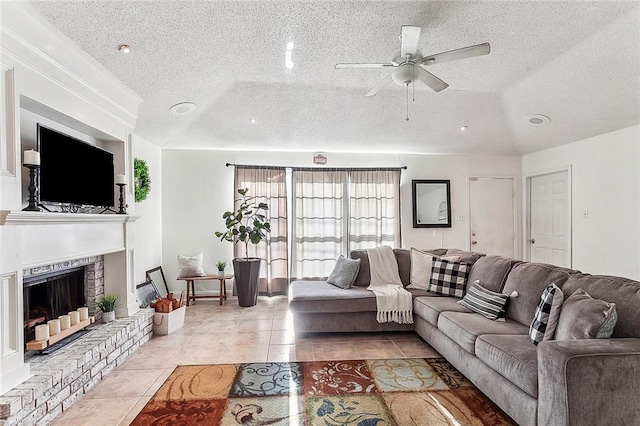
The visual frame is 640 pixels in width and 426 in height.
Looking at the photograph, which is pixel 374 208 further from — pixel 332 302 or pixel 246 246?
pixel 332 302

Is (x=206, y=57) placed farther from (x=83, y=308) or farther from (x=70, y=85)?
(x=83, y=308)

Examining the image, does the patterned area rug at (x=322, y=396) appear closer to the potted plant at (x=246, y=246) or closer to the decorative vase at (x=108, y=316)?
the decorative vase at (x=108, y=316)

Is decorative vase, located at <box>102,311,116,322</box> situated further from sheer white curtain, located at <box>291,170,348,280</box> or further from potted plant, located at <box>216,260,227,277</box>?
sheer white curtain, located at <box>291,170,348,280</box>

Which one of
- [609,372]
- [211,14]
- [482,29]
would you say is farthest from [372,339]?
[211,14]

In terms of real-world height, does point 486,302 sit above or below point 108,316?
above

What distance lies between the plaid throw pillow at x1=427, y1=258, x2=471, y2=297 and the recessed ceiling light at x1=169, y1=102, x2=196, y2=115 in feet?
11.3

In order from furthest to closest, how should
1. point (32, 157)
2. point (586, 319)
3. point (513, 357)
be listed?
point (32, 157)
point (513, 357)
point (586, 319)

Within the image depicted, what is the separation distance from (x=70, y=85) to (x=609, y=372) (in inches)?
158

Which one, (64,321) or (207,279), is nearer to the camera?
(64,321)

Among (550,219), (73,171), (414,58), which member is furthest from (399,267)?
(73,171)

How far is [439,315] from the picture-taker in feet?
10.5

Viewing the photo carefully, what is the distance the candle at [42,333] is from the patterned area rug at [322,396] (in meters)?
0.90

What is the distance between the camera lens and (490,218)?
6.17m

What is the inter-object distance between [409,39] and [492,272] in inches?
91.5
